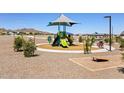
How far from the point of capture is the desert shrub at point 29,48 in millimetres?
11822

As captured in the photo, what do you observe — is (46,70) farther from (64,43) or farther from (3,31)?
(64,43)

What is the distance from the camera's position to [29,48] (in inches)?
474

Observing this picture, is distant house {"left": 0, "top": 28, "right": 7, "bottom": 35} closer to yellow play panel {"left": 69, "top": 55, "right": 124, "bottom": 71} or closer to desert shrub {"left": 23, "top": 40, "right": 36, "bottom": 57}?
desert shrub {"left": 23, "top": 40, "right": 36, "bottom": 57}

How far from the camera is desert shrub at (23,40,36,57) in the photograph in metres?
11.8

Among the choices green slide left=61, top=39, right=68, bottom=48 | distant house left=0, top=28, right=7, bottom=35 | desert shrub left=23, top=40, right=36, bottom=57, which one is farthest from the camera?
green slide left=61, top=39, right=68, bottom=48

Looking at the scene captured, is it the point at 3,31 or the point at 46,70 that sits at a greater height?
the point at 3,31

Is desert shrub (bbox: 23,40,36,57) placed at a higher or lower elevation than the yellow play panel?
higher

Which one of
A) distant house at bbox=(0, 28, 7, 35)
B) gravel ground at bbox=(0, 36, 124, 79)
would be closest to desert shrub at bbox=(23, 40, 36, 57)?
gravel ground at bbox=(0, 36, 124, 79)

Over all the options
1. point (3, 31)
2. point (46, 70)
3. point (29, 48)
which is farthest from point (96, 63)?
point (3, 31)

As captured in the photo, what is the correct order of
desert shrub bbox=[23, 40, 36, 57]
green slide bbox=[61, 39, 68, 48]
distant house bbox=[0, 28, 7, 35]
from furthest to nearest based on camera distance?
green slide bbox=[61, 39, 68, 48] < desert shrub bbox=[23, 40, 36, 57] < distant house bbox=[0, 28, 7, 35]

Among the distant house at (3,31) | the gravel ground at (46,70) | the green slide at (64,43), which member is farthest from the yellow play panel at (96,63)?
the green slide at (64,43)

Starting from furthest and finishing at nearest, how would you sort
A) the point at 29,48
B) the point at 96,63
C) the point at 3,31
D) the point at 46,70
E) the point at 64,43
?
the point at 64,43 → the point at 29,48 → the point at 96,63 → the point at 3,31 → the point at 46,70
